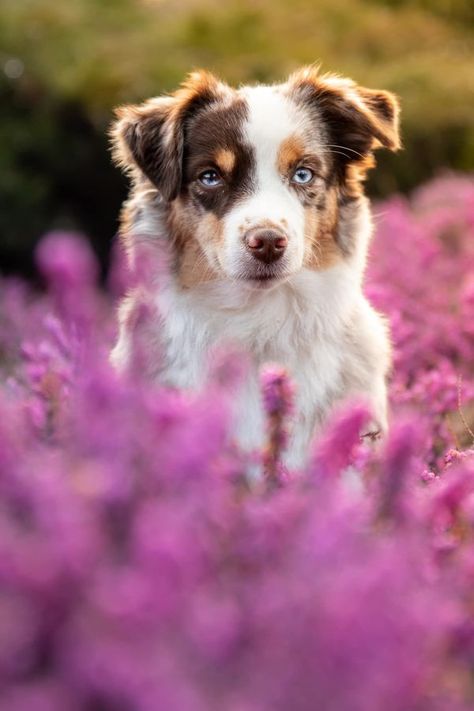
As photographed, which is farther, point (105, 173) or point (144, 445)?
point (105, 173)

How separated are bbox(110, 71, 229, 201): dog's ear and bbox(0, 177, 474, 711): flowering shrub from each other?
2228mm

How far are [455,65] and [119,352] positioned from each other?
7.33 metres

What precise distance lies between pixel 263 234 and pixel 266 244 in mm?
39

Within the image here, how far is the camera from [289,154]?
4.06 metres

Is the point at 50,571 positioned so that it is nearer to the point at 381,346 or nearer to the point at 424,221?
the point at 381,346

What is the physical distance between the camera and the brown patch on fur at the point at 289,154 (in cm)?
405

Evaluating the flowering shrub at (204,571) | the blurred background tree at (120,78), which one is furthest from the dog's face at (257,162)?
the blurred background tree at (120,78)

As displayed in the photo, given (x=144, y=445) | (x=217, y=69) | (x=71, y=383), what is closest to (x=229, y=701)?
(x=144, y=445)

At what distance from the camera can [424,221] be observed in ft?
24.9

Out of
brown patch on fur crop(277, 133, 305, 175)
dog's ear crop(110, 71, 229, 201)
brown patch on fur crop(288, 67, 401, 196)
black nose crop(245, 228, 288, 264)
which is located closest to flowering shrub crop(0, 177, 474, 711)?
black nose crop(245, 228, 288, 264)

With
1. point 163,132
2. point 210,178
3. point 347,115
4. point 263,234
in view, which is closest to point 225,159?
point 210,178

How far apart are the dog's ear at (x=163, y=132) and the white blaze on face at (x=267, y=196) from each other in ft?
0.68

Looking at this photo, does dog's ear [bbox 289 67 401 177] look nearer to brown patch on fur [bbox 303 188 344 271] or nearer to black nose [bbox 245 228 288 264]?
brown patch on fur [bbox 303 188 344 271]

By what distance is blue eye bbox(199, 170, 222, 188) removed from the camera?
412 cm
